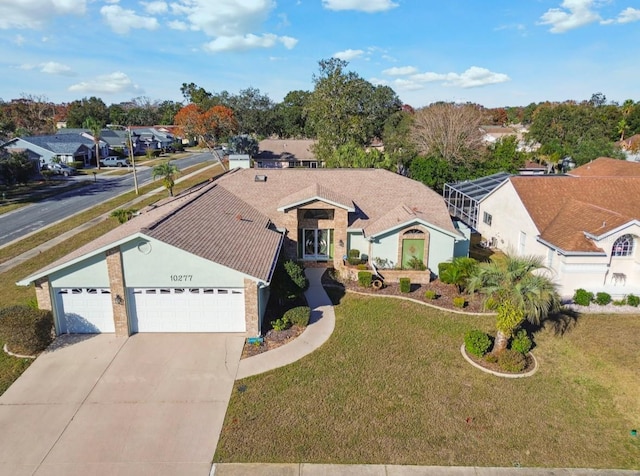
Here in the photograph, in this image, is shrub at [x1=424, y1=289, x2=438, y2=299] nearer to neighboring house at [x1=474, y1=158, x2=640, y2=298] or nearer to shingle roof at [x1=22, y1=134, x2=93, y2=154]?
neighboring house at [x1=474, y1=158, x2=640, y2=298]

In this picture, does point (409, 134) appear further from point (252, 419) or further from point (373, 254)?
point (252, 419)

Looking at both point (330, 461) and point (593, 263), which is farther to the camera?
point (593, 263)

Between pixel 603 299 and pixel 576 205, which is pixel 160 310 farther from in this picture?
pixel 576 205

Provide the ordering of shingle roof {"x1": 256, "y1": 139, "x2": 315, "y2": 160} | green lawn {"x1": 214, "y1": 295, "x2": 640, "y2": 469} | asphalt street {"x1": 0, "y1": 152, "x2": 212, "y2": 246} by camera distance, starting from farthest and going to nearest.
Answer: shingle roof {"x1": 256, "y1": 139, "x2": 315, "y2": 160} → asphalt street {"x1": 0, "y1": 152, "x2": 212, "y2": 246} → green lawn {"x1": 214, "y1": 295, "x2": 640, "y2": 469}

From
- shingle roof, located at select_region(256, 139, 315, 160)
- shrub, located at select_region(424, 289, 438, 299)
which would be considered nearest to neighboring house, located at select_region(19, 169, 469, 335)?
shrub, located at select_region(424, 289, 438, 299)

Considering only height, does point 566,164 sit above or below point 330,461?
above

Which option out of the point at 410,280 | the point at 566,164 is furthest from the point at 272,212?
the point at 566,164
